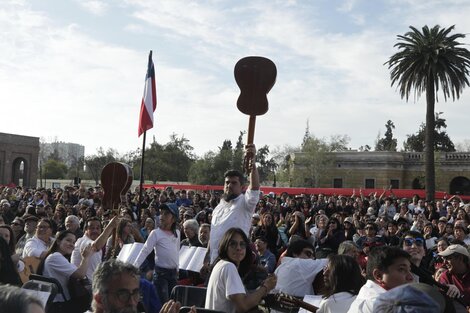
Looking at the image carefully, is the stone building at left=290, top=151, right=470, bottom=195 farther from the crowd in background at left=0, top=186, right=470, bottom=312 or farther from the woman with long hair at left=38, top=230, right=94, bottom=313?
the woman with long hair at left=38, top=230, right=94, bottom=313

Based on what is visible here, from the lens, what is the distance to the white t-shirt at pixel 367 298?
348cm

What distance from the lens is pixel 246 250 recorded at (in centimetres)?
480

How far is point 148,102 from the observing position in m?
13.6

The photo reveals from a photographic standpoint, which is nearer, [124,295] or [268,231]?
[124,295]

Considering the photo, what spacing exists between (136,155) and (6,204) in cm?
5483

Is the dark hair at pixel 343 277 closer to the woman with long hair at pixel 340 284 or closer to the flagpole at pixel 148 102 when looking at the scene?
the woman with long hair at pixel 340 284

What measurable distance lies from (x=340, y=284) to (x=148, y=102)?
1003 cm

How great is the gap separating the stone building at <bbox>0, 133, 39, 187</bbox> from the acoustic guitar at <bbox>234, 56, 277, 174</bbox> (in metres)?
60.7

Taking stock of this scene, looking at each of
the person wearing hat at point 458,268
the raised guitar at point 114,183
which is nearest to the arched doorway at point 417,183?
the raised guitar at point 114,183

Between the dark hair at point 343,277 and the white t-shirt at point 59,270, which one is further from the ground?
the dark hair at point 343,277

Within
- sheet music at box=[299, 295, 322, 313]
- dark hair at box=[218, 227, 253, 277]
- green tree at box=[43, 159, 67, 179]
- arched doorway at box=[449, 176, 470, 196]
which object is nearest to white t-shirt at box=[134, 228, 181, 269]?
dark hair at box=[218, 227, 253, 277]

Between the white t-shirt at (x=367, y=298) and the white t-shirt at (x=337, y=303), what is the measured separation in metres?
0.38

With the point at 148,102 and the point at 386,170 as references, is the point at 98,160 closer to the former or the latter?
the point at 386,170

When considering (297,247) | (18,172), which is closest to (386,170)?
(18,172)
